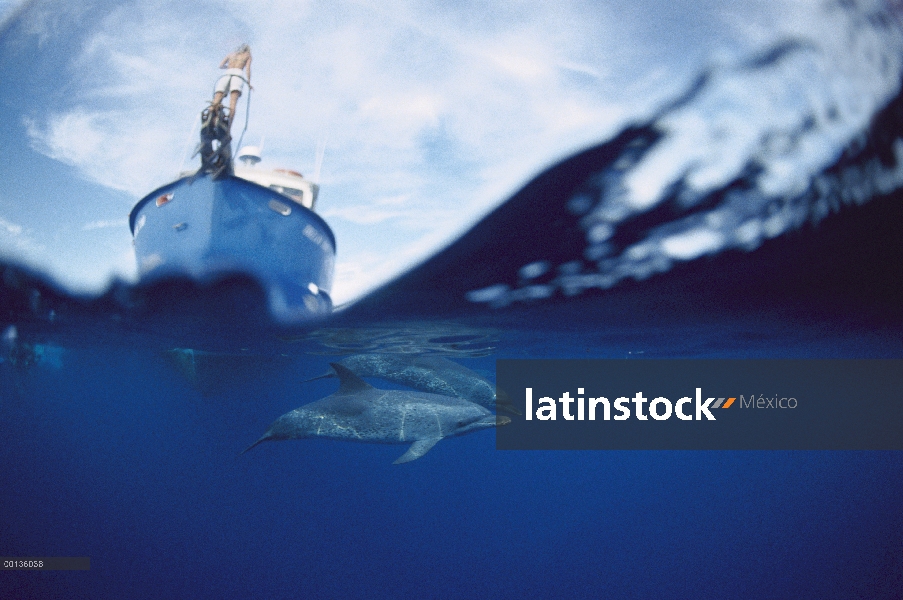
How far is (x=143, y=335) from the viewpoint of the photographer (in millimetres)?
16344

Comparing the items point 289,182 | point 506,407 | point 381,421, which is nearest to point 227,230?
point 289,182

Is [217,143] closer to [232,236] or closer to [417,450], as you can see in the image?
[232,236]

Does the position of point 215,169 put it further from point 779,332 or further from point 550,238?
point 779,332

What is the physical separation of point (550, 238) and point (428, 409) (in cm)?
429

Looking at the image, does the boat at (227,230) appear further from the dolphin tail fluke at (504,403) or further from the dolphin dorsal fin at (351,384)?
the dolphin tail fluke at (504,403)

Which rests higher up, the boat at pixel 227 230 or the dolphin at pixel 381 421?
the boat at pixel 227 230

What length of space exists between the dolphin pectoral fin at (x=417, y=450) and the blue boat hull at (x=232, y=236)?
3364mm

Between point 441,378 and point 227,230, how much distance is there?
6.84 metres

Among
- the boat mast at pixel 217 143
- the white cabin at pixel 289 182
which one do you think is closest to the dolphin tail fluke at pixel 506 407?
the white cabin at pixel 289 182

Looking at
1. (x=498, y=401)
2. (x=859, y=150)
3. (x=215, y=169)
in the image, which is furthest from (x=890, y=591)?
(x=215, y=169)

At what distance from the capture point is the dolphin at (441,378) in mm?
9938

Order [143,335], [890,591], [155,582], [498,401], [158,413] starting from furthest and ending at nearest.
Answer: [158,413], [890,591], [155,582], [143,335], [498,401]

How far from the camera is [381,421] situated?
7.99m

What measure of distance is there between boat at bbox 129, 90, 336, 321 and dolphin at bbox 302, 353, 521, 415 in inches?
136
